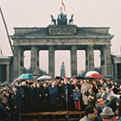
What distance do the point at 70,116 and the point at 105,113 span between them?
1007 centimetres

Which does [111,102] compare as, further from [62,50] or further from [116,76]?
[62,50]

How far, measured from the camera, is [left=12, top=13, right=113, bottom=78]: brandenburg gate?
67.2 meters

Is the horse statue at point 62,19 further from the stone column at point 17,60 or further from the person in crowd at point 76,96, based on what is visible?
the person in crowd at point 76,96

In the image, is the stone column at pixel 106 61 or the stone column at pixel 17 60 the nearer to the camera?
the stone column at pixel 106 61

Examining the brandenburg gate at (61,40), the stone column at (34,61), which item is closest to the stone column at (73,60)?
the brandenburg gate at (61,40)

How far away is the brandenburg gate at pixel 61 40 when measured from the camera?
67.2 metres

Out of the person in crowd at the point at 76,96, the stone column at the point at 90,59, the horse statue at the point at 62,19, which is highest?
the horse statue at the point at 62,19

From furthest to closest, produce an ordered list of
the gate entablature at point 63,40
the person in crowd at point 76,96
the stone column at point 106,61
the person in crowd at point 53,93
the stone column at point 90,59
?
1. the stone column at point 106,61
2. the stone column at point 90,59
3. the gate entablature at point 63,40
4. the person in crowd at point 53,93
5. the person in crowd at point 76,96

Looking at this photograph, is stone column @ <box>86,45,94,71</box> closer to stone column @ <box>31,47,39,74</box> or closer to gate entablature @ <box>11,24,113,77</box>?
gate entablature @ <box>11,24,113,77</box>

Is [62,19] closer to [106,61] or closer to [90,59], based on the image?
[90,59]

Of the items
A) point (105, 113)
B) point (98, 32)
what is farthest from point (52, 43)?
point (105, 113)

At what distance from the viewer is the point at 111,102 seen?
11.7 meters

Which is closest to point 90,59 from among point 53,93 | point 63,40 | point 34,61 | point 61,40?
point 63,40

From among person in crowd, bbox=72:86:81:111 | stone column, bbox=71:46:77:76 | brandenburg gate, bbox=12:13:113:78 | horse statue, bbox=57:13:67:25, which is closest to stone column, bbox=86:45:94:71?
brandenburg gate, bbox=12:13:113:78
